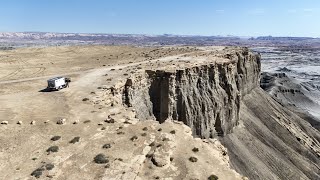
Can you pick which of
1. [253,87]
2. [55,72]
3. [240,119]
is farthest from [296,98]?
[55,72]

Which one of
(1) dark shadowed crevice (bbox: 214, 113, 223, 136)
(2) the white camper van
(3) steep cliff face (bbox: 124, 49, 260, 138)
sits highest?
(2) the white camper van

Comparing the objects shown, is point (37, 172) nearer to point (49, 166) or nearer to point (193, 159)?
point (49, 166)

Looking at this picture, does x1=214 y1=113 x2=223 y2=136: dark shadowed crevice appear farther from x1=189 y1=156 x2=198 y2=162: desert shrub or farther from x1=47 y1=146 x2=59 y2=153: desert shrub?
x1=47 y1=146 x2=59 y2=153: desert shrub

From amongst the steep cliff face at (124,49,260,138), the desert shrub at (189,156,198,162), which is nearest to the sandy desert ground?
the desert shrub at (189,156,198,162)

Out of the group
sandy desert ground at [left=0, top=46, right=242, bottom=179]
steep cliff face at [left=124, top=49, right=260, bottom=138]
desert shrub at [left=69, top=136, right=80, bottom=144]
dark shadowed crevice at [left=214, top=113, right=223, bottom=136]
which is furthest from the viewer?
dark shadowed crevice at [left=214, top=113, right=223, bottom=136]

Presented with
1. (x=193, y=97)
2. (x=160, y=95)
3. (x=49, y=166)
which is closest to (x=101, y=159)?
(x=49, y=166)

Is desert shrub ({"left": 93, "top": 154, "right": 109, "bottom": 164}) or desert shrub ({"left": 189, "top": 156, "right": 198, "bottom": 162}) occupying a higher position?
desert shrub ({"left": 93, "top": 154, "right": 109, "bottom": 164})

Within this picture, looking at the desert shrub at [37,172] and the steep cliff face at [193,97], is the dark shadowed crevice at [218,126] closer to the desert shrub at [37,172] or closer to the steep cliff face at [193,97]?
the steep cliff face at [193,97]
